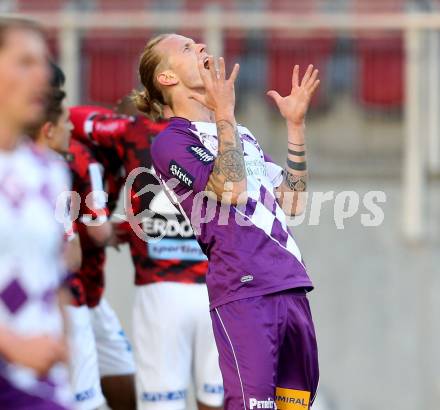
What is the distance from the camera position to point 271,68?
941 centimetres

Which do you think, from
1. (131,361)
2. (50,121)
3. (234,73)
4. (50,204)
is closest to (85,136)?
(50,121)

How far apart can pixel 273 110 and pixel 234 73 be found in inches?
226

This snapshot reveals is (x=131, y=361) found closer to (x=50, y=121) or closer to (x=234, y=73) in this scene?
(x=50, y=121)

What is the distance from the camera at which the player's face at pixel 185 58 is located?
13.7ft

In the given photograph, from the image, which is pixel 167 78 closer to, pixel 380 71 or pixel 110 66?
pixel 110 66

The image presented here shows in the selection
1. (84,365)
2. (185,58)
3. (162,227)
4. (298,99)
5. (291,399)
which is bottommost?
(84,365)

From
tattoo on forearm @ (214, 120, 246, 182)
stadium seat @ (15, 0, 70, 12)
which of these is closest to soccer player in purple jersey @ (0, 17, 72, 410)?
tattoo on forearm @ (214, 120, 246, 182)

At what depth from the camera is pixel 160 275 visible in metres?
5.38

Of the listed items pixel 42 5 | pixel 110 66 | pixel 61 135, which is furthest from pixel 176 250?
pixel 42 5

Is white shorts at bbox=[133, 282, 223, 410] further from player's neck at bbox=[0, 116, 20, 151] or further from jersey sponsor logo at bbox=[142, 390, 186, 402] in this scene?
player's neck at bbox=[0, 116, 20, 151]

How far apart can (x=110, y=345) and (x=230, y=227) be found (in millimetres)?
1851

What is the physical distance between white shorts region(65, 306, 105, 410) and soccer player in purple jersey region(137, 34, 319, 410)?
126 centimetres

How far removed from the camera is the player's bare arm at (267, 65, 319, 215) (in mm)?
4152

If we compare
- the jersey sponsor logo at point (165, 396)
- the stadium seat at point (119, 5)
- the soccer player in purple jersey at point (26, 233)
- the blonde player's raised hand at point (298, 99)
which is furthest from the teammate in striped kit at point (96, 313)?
the stadium seat at point (119, 5)
